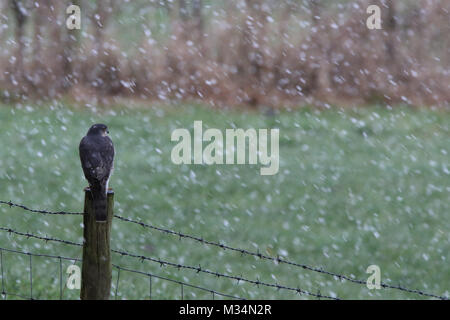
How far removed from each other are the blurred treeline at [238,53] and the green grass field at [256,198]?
0.52 m

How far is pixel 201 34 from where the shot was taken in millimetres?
14633

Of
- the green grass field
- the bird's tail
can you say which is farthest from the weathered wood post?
the green grass field

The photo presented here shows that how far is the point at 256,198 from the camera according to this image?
10586 mm

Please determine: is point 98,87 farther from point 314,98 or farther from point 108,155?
point 108,155

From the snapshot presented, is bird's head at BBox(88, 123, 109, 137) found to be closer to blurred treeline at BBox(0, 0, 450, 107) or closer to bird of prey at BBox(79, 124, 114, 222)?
bird of prey at BBox(79, 124, 114, 222)

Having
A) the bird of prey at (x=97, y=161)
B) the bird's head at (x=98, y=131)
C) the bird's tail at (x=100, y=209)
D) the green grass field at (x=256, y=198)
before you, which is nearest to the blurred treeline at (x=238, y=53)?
the green grass field at (x=256, y=198)

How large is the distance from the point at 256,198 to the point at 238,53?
4.77 metres

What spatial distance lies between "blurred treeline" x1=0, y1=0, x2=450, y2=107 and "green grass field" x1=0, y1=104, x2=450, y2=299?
519 millimetres

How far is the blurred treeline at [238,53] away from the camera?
14.3 meters

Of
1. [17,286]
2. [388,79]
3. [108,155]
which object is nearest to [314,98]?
[388,79]

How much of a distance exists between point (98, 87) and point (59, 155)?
9.13 ft

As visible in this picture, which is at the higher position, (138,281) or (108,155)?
(108,155)

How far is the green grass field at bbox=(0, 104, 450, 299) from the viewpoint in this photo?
27.6 feet

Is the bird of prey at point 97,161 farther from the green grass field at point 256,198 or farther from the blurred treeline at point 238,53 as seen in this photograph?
the blurred treeline at point 238,53
